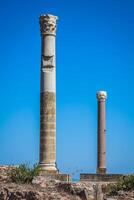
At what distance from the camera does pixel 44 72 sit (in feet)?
99.4

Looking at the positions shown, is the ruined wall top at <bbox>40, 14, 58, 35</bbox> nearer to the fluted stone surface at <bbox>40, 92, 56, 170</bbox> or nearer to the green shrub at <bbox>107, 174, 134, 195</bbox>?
the fluted stone surface at <bbox>40, 92, 56, 170</bbox>

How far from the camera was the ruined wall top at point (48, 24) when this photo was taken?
99.6ft

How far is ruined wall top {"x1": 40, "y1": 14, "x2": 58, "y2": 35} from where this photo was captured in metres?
30.4

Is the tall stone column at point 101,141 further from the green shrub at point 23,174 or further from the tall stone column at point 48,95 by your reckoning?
the green shrub at point 23,174

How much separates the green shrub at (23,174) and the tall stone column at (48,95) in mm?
7732

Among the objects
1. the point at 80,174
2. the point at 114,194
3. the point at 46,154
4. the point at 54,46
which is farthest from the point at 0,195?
Result: the point at 80,174

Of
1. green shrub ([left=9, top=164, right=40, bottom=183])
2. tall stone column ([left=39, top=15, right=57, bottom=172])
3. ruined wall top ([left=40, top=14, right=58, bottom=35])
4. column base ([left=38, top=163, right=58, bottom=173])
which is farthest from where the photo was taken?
ruined wall top ([left=40, top=14, right=58, bottom=35])

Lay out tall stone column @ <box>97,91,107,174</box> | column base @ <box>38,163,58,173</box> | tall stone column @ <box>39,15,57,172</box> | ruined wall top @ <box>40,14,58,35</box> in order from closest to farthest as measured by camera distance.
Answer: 1. column base @ <box>38,163,58,173</box>
2. tall stone column @ <box>39,15,57,172</box>
3. ruined wall top @ <box>40,14,58,35</box>
4. tall stone column @ <box>97,91,107,174</box>

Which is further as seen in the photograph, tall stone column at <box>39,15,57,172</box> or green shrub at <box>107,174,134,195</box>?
tall stone column at <box>39,15,57,172</box>

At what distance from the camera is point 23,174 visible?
20.8m

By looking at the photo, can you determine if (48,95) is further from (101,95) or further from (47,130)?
(101,95)

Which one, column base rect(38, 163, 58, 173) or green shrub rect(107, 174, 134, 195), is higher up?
column base rect(38, 163, 58, 173)

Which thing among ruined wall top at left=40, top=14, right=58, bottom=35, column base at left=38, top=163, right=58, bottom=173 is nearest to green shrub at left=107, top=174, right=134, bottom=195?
column base at left=38, top=163, right=58, bottom=173

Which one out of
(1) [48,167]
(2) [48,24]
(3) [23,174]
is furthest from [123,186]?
(2) [48,24]
